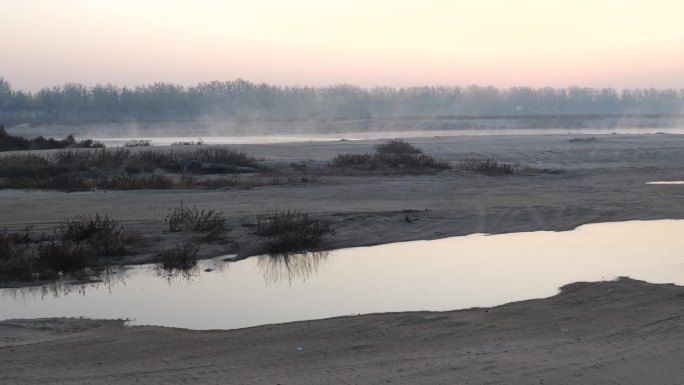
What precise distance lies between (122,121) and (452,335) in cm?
10996

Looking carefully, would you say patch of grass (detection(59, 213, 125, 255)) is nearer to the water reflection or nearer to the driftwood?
the water reflection

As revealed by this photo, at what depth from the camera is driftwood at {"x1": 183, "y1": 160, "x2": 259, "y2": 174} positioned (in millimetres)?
29016

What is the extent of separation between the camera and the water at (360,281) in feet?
35.2

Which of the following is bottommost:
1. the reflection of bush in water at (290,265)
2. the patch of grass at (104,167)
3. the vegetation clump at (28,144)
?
the reflection of bush in water at (290,265)

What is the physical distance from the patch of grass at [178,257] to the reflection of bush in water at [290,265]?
1.12 metres

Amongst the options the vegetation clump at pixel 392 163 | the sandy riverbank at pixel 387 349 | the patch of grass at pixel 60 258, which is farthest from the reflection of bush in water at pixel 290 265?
the vegetation clump at pixel 392 163

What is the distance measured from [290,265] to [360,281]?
2.00 m

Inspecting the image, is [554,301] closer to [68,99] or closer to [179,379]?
[179,379]

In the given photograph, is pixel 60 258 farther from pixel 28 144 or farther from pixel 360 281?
pixel 28 144

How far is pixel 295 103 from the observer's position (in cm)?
14775

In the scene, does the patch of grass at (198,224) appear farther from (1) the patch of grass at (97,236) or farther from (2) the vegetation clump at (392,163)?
(2) the vegetation clump at (392,163)

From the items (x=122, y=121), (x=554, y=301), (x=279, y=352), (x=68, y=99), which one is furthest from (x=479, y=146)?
(x=68, y=99)

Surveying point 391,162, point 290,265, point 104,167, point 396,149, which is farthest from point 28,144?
point 290,265

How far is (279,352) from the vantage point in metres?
8.42
